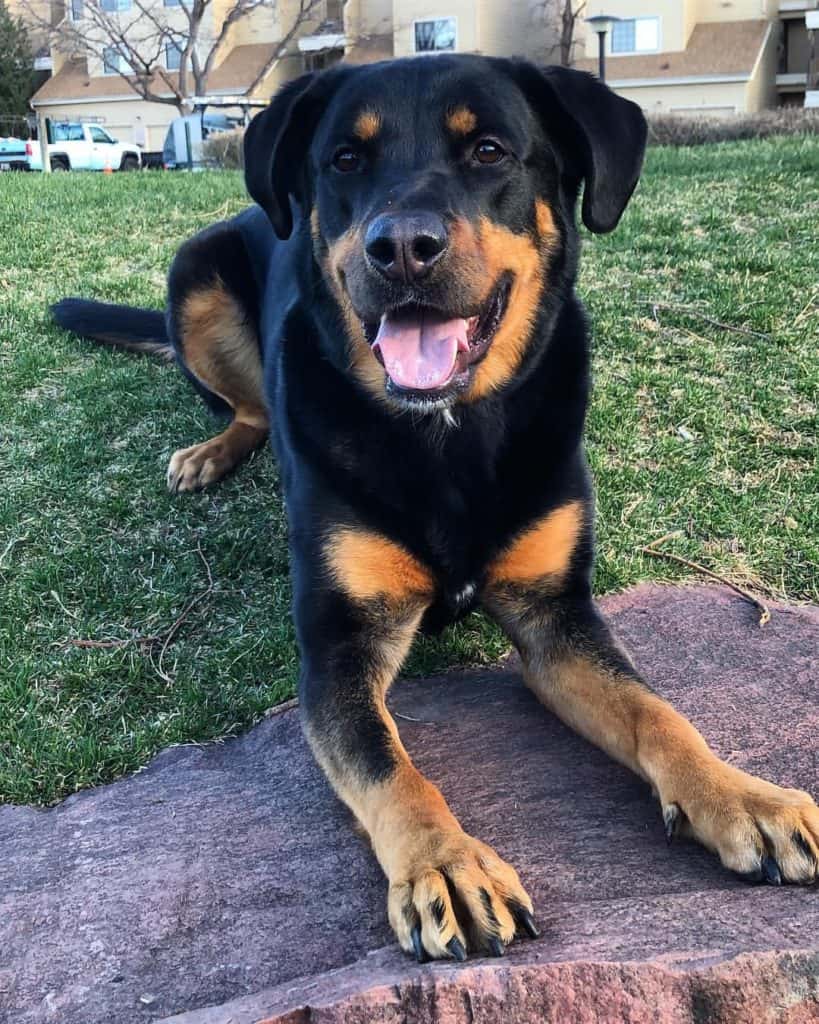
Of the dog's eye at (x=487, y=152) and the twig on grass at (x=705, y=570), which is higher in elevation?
the dog's eye at (x=487, y=152)

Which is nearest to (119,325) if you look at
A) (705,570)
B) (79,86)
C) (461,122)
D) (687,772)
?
(461,122)

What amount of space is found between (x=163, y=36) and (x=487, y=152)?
36.9 m

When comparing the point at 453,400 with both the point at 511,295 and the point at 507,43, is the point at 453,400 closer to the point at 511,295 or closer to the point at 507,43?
the point at 511,295

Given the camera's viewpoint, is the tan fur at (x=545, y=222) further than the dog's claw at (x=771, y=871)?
Yes

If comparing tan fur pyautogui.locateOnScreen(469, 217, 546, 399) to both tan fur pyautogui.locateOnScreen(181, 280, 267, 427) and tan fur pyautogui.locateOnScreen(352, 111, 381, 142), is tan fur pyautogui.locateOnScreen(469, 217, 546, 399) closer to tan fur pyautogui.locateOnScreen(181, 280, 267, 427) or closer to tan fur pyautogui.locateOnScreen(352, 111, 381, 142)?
tan fur pyautogui.locateOnScreen(352, 111, 381, 142)

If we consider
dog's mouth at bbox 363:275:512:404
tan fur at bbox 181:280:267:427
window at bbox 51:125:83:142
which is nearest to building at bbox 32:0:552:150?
window at bbox 51:125:83:142

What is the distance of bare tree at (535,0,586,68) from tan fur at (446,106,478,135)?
34107 millimetres

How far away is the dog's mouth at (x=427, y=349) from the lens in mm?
2523

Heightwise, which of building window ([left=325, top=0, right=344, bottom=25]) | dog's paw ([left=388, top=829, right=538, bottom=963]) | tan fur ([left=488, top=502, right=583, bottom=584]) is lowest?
dog's paw ([left=388, top=829, right=538, bottom=963])

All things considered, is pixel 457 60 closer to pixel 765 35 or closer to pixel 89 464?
pixel 89 464

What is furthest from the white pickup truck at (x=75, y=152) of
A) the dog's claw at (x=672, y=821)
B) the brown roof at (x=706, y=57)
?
the dog's claw at (x=672, y=821)

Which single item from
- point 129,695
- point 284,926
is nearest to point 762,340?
point 129,695

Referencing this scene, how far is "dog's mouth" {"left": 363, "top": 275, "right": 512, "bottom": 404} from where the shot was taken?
2523 millimetres

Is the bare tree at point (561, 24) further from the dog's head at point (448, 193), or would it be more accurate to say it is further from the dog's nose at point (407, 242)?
the dog's nose at point (407, 242)
